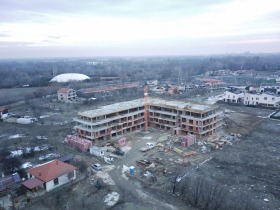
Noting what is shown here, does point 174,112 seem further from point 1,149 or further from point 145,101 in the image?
point 1,149

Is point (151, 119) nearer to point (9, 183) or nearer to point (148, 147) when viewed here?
point (148, 147)

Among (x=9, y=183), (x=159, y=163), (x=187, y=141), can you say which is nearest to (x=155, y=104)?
(x=187, y=141)

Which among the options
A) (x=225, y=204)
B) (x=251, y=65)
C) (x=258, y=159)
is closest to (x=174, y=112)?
(x=258, y=159)

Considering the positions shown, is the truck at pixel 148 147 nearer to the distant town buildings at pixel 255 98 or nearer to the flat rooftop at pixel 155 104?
the flat rooftop at pixel 155 104

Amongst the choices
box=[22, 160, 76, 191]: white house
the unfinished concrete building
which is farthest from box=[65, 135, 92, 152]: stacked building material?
box=[22, 160, 76, 191]: white house

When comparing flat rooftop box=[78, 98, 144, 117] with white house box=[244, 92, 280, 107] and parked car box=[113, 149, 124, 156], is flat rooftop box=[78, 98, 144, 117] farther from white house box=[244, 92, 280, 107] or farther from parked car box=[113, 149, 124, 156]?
white house box=[244, 92, 280, 107]

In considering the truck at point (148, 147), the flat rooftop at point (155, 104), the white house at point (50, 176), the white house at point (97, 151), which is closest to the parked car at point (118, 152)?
the white house at point (97, 151)
